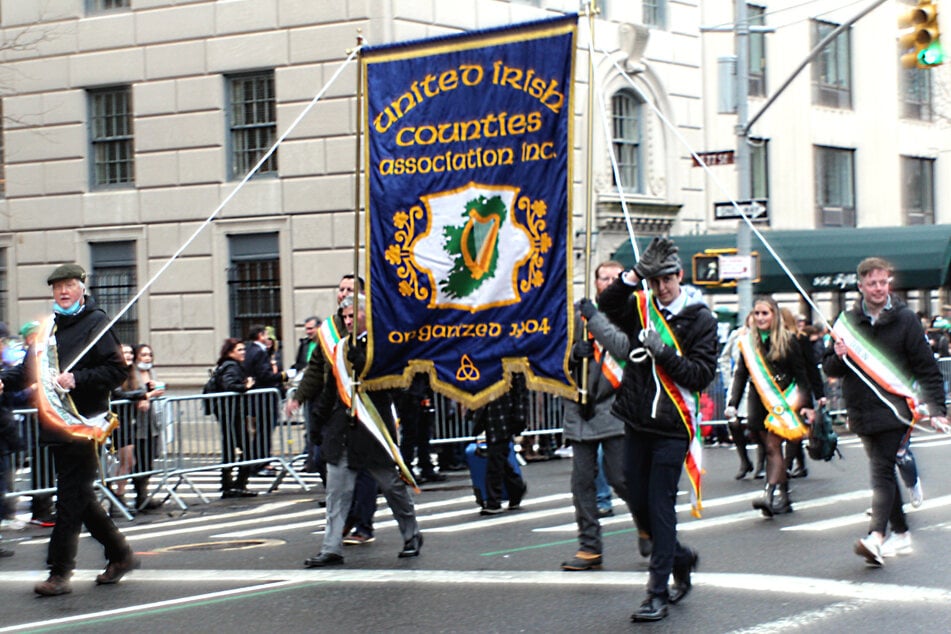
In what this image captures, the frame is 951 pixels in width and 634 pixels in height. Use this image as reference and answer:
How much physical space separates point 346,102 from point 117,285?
17.1ft

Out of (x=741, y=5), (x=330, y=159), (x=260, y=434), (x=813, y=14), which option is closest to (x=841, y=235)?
(x=813, y=14)

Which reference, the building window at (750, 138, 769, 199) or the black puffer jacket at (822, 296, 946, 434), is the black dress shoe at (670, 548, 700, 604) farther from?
the building window at (750, 138, 769, 199)

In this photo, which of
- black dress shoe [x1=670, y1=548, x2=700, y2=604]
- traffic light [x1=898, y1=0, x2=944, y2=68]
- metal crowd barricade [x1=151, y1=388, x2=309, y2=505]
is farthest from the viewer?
traffic light [x1=898, y1=0, x2=944, y2=68]

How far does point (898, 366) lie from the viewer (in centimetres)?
946

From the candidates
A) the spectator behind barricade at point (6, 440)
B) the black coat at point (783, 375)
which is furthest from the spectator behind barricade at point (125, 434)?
the black coat at point (783, 375)

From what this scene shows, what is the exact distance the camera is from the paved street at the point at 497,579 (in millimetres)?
7863

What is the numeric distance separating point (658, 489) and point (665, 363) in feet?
2.10

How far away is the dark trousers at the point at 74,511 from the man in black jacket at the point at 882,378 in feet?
15.1

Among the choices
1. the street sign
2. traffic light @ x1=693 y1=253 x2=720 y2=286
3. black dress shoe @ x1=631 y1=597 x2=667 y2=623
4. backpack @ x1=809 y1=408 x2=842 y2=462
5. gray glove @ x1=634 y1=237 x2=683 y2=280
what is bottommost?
black dress shoe @ x1=631 y1=597 x2=667 y2=623

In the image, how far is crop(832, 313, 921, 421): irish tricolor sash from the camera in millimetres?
9406

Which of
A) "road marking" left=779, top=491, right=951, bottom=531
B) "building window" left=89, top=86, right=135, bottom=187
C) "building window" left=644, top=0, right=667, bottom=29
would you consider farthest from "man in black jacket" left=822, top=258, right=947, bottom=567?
"building window" left=644, top=0, right=667, bottom=29

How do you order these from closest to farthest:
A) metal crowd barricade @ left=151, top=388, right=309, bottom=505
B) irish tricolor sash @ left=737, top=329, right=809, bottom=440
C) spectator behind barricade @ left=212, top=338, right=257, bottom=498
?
irish tricolor sash @ left=737, top=329, right=809, bottom=440, metal crowd barricade @ left=151, top=388, right=309, bottom=505, spectator behind barricade @ left=212, top=338, right=257, bottom=498

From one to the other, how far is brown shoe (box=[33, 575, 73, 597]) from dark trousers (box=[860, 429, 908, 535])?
485 cm

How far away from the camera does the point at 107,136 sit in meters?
25.5
